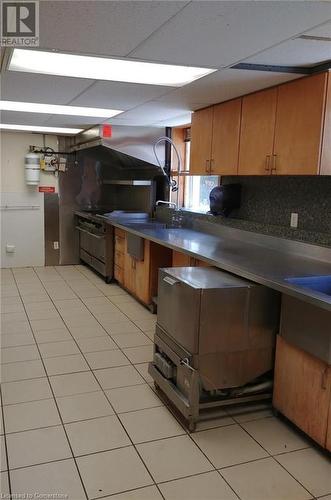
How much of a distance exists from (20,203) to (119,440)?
477cm

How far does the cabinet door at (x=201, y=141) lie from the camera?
3.81m

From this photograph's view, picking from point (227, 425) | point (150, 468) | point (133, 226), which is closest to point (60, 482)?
point (150, 468)

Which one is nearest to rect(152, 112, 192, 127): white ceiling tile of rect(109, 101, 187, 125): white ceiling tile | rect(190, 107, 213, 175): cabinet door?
rect(109, 101, 187, 125): white ceiling tile

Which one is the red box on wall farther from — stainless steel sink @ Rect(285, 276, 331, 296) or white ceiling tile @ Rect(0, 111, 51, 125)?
stainless steel sink @ Rect(285, 276, 331, 296)

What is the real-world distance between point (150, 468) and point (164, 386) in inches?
23.5

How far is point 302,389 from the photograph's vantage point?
87.4 inches

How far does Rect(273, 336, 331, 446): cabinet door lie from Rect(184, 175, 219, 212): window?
2.60 metres

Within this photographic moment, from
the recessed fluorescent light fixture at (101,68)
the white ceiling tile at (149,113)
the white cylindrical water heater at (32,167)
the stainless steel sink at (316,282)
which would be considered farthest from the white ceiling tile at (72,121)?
the stainless steel sink at (316,282)

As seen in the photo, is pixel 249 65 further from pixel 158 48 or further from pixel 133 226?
pixel 133 226

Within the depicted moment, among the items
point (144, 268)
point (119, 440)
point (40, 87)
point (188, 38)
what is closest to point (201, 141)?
point (144, 268)

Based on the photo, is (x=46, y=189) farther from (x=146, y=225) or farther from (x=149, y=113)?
(x=149, y=113)

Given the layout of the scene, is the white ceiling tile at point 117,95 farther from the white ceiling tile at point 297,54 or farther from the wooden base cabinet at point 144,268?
the wooden base cabinet at point 144,268

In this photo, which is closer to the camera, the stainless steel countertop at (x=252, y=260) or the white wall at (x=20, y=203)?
the stainless steel countertop at (x=252, y=260)

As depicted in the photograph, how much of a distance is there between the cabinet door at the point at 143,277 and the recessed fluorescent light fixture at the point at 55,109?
4.40ft
